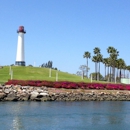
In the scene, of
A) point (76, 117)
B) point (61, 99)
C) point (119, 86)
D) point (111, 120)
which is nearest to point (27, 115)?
point (76, 117)

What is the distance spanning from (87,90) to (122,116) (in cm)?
2505

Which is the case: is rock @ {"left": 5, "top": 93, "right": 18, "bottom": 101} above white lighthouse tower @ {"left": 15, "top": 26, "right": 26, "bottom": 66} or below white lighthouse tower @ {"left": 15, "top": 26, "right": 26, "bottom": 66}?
below

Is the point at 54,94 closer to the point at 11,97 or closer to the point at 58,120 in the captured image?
the point at 11,97

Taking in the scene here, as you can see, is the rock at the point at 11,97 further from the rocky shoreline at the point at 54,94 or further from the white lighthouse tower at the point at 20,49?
the white lighthouse tower at the point at 20,49

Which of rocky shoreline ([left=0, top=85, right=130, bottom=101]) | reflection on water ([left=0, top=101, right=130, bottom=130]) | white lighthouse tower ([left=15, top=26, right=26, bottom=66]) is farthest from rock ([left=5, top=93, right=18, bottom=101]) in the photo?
white lighthouse tower ([left=15, top=26, right=26, bottom=66])

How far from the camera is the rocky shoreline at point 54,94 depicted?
5647 centimetres

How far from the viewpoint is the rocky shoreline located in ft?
185

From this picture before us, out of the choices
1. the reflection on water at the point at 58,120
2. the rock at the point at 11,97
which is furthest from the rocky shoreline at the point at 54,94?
the reflection on water at the point at 58,120

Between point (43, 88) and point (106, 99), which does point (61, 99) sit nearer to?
point (43, 88)

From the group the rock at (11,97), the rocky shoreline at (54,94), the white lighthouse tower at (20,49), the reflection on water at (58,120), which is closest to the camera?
the reflection on water at (58,120)

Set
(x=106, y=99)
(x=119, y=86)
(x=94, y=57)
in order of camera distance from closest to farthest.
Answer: (x=106, y=99) < (x=119, y=86) < (x=94, y=57)

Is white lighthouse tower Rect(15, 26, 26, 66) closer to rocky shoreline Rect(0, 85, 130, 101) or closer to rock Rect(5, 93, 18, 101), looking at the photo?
rocky shoreline Rect(0, 85, 130, 101)

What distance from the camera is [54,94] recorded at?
196 ft

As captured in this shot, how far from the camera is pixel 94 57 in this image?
12250cm
